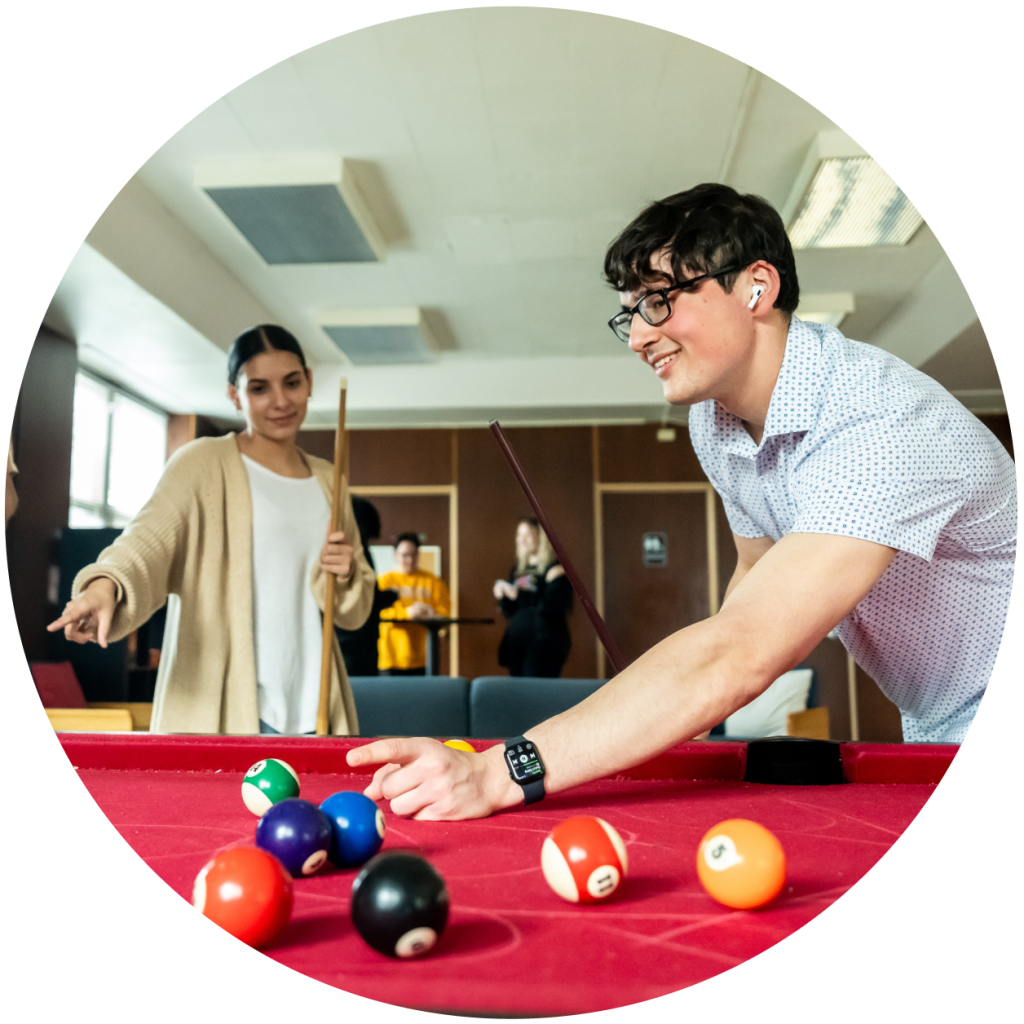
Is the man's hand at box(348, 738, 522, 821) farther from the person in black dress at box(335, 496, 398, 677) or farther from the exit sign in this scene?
the exit sign

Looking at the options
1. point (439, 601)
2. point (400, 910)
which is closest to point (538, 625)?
point (439, 601)

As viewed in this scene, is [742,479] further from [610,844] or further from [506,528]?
[506,528]

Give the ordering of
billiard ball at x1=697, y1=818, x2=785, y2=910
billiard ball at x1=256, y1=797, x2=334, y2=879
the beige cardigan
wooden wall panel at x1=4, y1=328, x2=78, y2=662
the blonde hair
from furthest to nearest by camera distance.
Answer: the blonde hair, wooden wall panel at x1=4, y1=328, x2=78, y2=662, the beige cardigan, billiard ball at x1=256, y1=797, x2=334, y2=879, billiard ball at x1=697, y1=818, x2=785, y2=910

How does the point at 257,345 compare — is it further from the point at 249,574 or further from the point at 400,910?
the point at 400,910

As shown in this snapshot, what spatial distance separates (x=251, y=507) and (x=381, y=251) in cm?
266

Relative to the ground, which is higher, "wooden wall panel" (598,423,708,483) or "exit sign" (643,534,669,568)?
"wooden wall panel" (598,423,708,483)

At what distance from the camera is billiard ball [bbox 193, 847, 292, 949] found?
0.59m

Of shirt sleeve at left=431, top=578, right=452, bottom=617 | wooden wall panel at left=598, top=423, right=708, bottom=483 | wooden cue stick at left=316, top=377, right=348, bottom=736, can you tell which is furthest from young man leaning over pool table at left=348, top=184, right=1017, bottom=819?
wooden wall panel at left=598, top=423, right=708, bottom=483

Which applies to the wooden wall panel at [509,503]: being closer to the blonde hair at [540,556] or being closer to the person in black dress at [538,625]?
the blonde hair at [540,556]

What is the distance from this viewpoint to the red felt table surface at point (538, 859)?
538 mm

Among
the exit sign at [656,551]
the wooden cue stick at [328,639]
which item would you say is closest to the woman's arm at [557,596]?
the exit sign at [656,551]

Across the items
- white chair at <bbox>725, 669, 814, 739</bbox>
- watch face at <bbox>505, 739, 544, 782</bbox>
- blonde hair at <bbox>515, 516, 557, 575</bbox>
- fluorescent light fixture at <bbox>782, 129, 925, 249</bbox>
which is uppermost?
fluorescent light fixture at <bbox>782, 129, 925, 249</bbox>

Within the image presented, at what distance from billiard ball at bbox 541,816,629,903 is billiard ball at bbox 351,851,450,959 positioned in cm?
12

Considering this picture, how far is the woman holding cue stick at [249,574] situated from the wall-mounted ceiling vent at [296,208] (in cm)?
161
